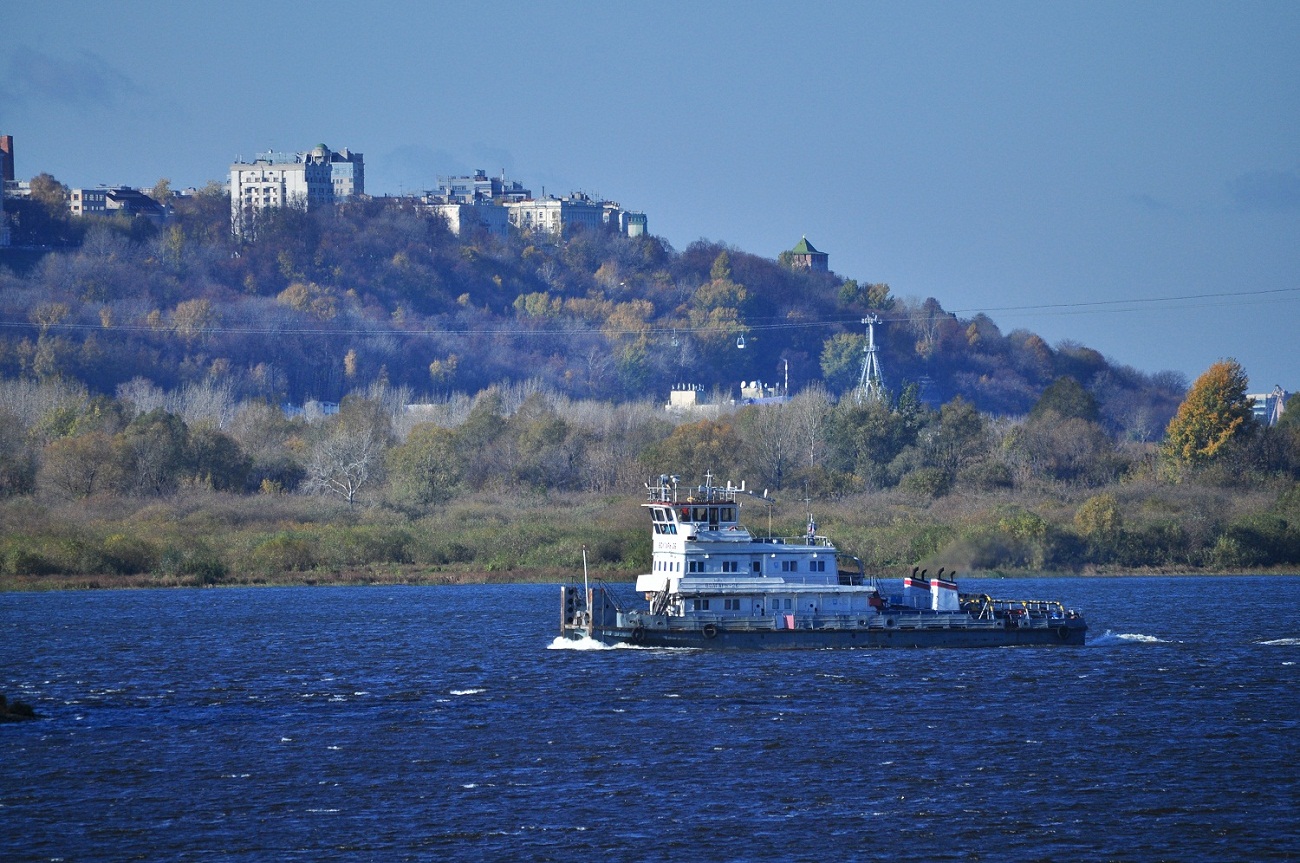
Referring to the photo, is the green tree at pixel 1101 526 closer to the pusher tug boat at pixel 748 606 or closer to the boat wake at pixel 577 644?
the pusher tug boat at pixel 748 606

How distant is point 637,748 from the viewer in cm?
5384

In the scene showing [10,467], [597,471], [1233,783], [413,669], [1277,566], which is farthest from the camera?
[597,471]

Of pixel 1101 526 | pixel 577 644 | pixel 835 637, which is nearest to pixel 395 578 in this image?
pixel 577 644

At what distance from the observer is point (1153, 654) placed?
7575cm

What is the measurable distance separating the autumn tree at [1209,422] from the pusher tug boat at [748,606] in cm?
7891

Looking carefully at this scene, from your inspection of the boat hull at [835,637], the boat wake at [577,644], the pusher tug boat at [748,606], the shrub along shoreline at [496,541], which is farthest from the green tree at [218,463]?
the pusher tug boat at [748,606]

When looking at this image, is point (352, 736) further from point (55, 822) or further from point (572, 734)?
point (55, 822)

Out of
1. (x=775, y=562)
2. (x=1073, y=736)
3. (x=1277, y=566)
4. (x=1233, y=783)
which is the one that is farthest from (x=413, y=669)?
(x=1277, y=566)

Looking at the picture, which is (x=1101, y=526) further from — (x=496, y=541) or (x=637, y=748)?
(x=637, y=748)

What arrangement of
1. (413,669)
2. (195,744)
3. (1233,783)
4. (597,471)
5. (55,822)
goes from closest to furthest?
(55,822) < (1233,783) < (195,744) < (413,669) < (597,471)

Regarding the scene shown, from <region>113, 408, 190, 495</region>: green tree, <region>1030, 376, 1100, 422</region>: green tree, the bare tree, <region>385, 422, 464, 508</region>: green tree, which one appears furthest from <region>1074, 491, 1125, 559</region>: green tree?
<region>1030, 376, 1100, 422</region>: green tree

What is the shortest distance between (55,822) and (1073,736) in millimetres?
28655

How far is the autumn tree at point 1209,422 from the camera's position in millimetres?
151250

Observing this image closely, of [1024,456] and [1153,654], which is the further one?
[1024,456]
